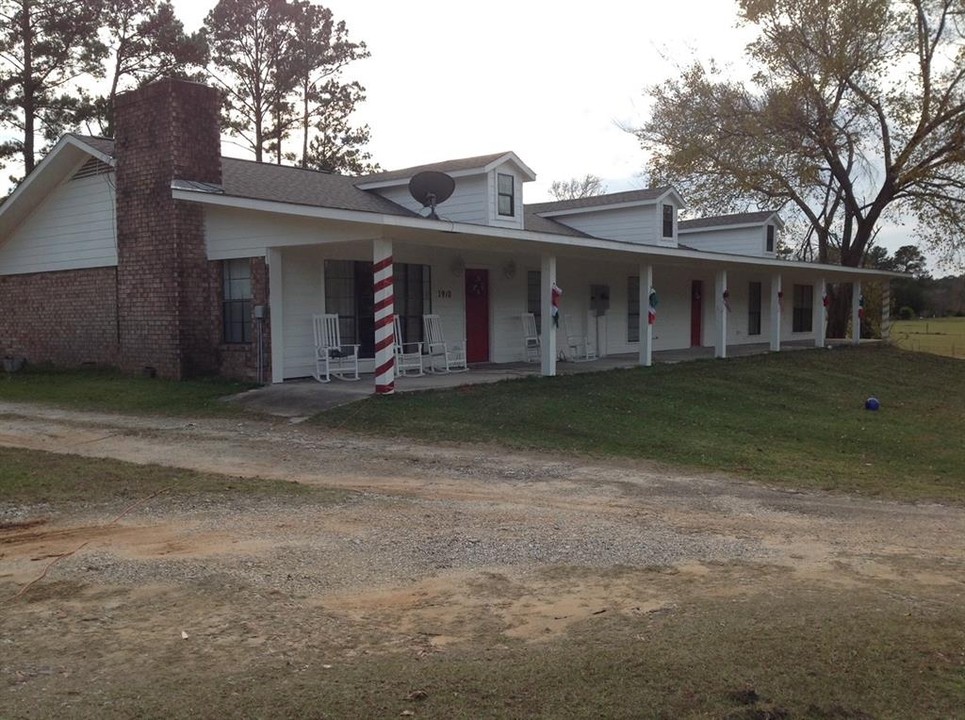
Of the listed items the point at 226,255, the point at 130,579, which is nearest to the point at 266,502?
the point at 130,579

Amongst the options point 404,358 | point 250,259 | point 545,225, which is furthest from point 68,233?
point 545,225

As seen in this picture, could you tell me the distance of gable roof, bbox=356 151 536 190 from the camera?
1689 cm

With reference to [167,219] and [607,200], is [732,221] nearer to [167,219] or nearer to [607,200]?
[607,200]

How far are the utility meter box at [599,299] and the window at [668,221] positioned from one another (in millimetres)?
2463

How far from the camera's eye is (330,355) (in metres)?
14.5

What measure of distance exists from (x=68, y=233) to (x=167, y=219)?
3672 millimetres

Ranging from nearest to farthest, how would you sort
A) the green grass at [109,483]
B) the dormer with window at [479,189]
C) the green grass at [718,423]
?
the green grass at [109,483] < the green grass at [718,423] < the dormer with window at [479,189]

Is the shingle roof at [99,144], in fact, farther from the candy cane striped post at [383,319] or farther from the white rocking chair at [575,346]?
the white rocking chair at [575,346]

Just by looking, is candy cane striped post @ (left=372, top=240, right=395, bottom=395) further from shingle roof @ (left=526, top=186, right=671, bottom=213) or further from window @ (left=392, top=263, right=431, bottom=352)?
shingle roof @ (left=526, top=186, right=671, bottom=213)

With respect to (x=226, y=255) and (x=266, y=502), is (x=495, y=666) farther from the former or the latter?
(x=226, y=255)

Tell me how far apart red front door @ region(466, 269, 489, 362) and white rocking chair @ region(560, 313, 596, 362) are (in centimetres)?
223

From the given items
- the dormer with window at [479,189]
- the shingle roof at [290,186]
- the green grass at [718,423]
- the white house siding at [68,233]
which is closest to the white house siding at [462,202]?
the dormer with window at [479,189]

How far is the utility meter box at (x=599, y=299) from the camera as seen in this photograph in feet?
68.4

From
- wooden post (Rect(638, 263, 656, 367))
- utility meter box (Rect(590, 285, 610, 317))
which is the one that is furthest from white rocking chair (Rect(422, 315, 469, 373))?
utility meter box (Rect(590, 285, 610, 317))
